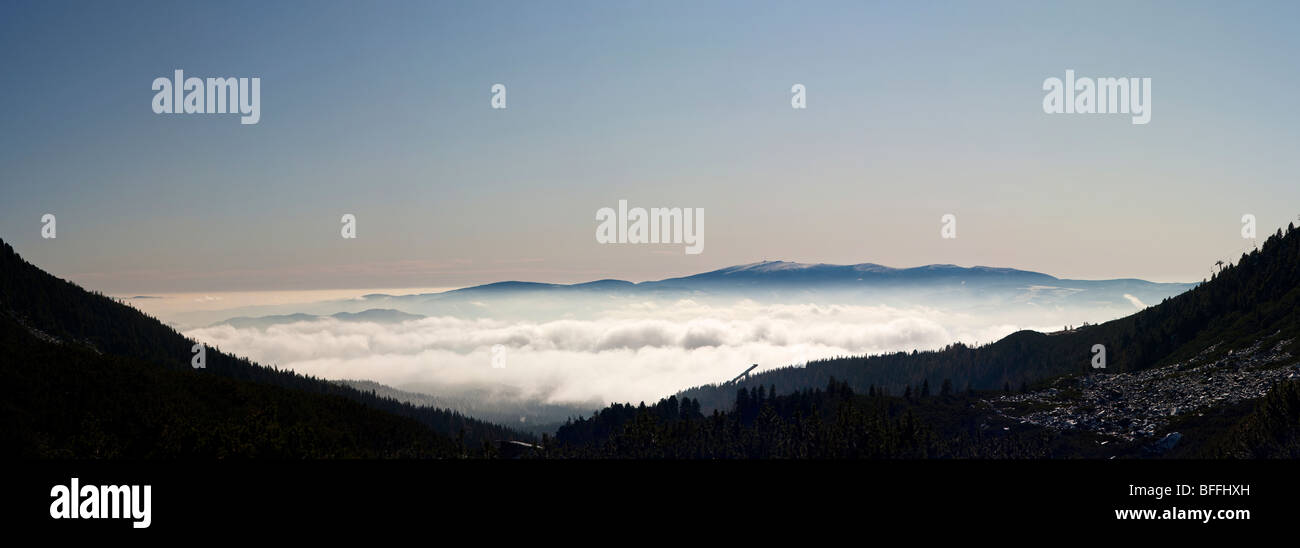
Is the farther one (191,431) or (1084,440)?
(1084,440)

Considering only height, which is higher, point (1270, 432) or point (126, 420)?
point (1270, 432)

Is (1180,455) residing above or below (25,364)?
below

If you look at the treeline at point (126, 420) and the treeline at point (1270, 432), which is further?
the treeline at point (126, 420)

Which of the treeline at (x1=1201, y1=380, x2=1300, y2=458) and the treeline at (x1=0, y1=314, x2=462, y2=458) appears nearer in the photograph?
the treeline at (x1=1201, y1=380, x2=1300, y2=458)

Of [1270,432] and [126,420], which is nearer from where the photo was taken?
[1270,432]
